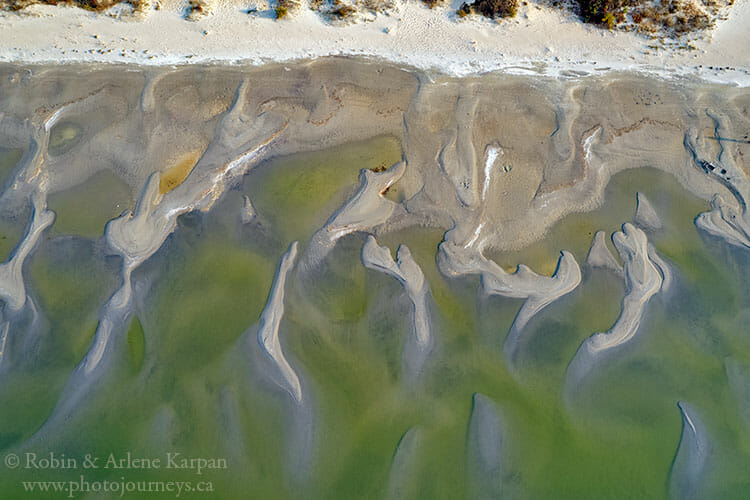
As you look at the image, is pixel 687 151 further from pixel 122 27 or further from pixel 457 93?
pixel 122 27

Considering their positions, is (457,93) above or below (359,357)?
above

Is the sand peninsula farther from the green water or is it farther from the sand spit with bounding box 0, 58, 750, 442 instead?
the green water

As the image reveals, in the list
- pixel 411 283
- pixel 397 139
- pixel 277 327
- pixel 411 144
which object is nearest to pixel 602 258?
pixel 411 283

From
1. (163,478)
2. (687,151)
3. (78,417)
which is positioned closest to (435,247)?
(687,151)

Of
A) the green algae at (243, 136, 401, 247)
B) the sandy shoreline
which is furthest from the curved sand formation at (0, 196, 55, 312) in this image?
the green algae at (243, 136, 401, 247)

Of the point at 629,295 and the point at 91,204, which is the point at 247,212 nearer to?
the point at 91,204

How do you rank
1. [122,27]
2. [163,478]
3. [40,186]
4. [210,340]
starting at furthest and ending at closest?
[122,27]
[40,186]
[210,340]
[163,478]

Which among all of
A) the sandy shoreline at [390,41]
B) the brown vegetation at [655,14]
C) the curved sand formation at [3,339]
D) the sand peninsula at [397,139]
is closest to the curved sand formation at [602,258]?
the sand peninsula at [397,139]

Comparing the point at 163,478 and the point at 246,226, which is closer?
the point at 163,478
